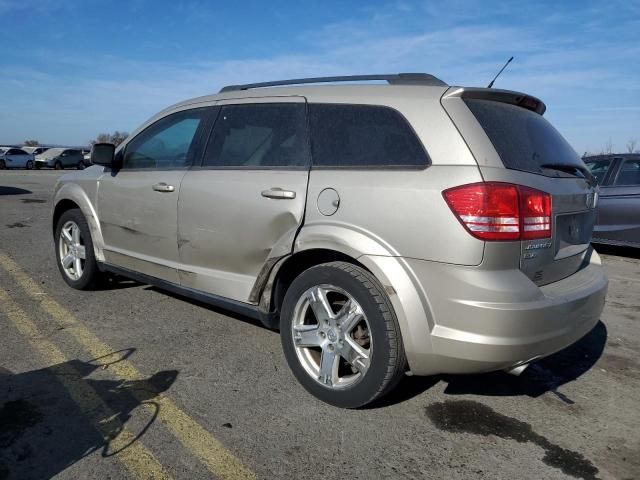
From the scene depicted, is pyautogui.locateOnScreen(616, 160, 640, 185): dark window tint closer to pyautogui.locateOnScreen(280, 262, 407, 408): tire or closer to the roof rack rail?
the roof rack rail

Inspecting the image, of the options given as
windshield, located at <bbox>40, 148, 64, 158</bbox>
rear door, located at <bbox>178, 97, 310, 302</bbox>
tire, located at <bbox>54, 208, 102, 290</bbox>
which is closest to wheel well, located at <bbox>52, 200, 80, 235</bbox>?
tire, located at <bbox>54, 208, 102, 290</bbox>

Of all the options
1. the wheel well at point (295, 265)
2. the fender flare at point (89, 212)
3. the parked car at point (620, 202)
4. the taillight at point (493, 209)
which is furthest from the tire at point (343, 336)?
the parked car at point (620, 202)

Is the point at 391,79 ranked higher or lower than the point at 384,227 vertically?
higher

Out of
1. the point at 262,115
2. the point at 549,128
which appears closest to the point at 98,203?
the point at 262,115

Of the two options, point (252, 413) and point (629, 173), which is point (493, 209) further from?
point (629, 173)

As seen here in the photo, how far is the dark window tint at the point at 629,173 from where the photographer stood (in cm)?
782

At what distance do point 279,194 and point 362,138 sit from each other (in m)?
0.60

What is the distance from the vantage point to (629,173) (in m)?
7.88

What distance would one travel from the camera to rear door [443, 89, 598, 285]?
8.66 ft

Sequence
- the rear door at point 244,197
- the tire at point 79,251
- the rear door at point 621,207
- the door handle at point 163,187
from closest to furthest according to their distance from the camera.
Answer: the rear door at point 244,197
the door handle at point 163,187
the tire at point 79,251
the rear door at point 621,207

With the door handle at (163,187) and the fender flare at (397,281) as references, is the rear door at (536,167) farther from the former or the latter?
the door handle at (163,187)

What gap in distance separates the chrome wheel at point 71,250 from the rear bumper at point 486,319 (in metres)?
3.60

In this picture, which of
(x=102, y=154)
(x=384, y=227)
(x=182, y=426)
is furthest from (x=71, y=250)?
(x=384, y=227)

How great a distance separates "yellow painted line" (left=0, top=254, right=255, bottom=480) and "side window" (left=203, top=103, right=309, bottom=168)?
1.48 meters
